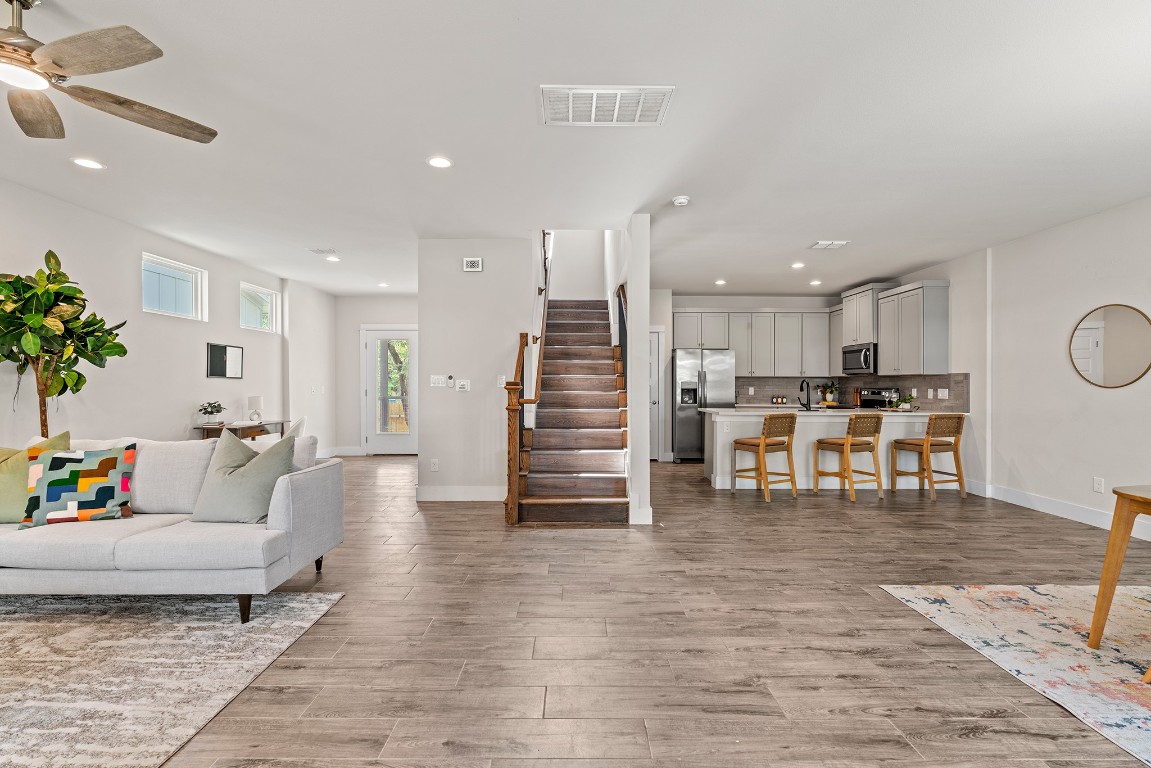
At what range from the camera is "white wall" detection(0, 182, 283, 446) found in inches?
172

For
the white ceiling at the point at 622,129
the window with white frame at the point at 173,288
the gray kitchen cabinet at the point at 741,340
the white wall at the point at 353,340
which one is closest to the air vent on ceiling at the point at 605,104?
the white ceiling at the point at 622,129

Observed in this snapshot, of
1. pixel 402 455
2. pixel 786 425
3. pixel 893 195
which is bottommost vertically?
pixel 402 455

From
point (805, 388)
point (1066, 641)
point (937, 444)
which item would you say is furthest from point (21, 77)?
point (805, 388)

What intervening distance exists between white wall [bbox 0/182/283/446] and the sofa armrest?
2.85 metres

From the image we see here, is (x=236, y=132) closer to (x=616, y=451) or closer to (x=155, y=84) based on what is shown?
(x=155, y=84)

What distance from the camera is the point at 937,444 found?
20.2 feet

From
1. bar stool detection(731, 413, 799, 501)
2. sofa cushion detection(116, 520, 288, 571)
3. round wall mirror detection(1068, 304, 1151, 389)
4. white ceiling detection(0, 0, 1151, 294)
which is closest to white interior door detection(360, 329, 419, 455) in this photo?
white ceiling detection(0, 0, 1151, 294)

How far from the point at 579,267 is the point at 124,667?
27.1 feet

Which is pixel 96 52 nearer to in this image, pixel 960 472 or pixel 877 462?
pixel 877 462

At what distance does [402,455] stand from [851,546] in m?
7.38

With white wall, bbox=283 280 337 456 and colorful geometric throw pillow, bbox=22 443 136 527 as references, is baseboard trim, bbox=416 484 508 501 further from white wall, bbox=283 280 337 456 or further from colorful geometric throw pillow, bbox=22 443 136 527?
white wall, bbox=283 280 337 456

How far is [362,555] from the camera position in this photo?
3955 millimetres

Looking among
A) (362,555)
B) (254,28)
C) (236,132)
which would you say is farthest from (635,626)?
(236,132)

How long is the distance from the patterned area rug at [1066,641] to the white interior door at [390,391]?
7.95 metres
